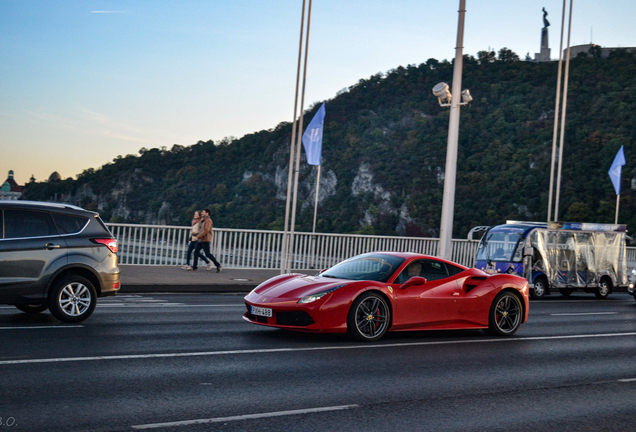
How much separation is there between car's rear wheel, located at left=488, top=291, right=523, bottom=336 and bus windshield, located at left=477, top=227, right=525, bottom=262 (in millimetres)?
9213

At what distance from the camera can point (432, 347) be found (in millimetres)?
9883

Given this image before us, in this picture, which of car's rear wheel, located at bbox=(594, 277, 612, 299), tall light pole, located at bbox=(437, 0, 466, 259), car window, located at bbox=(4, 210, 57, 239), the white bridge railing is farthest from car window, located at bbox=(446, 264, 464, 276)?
car's rear wheel, located at bbox=(594, 277, 612, 299)

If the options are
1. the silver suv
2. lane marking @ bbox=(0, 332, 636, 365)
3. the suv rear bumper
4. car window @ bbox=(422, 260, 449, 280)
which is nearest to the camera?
lane marking @ bbox=(0, 332, 636, 365)

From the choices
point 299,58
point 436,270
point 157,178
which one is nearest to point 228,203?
point 157,178

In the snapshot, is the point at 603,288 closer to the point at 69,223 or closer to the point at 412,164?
the point at 69,223

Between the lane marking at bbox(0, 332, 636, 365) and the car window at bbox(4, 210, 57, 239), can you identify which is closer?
the lane marking at bbox(0, 332, 636, 365)

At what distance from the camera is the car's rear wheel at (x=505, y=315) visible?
1134cm

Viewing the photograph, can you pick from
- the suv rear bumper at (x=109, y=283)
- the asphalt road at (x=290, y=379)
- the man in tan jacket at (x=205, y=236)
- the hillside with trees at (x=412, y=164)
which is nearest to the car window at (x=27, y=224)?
the suv rear bumper at (x=109, y=283)

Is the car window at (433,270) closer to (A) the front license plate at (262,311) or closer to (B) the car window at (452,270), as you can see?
(B) the car window at (452,270)

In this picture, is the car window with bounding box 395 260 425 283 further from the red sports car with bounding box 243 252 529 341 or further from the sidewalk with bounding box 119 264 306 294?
the sidewalk with bounding box 119 264 306 294

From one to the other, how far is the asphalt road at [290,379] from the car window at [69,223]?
142 centimetres

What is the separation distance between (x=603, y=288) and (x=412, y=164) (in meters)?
66.7

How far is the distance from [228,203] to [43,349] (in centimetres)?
8129

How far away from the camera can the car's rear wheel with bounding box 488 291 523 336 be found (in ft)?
37.2
